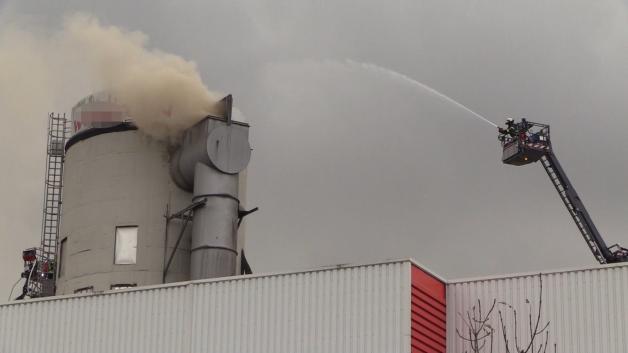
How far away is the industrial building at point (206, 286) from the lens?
36.7 metres

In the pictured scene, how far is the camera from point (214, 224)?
45.9 meters

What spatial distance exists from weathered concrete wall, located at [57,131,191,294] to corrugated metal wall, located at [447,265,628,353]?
40.9ft

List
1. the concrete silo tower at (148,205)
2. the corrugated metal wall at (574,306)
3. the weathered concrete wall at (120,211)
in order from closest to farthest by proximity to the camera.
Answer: the corrugated metal wall at (574,306) < the concrete silo tower at (148,205) < the weathered concrete wall at (120,211)

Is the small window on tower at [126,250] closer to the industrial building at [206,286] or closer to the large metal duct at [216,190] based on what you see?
the industrial building at [206,286]

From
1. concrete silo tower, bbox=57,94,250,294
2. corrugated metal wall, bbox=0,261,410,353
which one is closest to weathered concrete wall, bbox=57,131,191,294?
concrete silo tower, bbox=57,94,250,294

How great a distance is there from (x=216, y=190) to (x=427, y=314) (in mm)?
10774

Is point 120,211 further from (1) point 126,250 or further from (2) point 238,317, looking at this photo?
(2) point 238,317

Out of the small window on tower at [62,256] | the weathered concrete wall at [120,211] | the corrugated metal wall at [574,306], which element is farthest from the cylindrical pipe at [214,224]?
the corrugated metal wall at [574,306]

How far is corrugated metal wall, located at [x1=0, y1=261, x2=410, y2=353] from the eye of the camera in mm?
36875

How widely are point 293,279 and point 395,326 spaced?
3261 mm

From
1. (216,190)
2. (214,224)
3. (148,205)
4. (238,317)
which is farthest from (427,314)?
(148,205)

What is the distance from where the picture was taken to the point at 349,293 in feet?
123

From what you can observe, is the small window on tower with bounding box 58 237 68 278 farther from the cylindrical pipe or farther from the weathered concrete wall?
the cylindrical pipe

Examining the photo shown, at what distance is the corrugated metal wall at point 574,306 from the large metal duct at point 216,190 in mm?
10146
